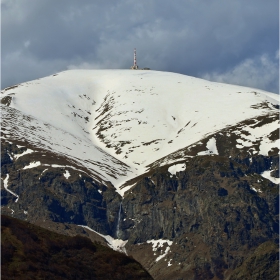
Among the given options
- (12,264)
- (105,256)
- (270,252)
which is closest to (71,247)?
(105,256)

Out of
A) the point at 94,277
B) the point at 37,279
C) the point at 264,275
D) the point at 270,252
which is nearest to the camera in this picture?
the point at 37,279

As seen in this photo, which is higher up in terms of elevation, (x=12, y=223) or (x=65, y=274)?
(x=12, y=223)

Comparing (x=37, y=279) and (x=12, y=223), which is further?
(x=12, y=223)

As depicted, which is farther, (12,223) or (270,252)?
(270,252)

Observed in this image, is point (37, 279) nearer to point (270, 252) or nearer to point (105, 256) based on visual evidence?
point (105, 256)

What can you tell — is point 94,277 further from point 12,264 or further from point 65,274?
point 12,264

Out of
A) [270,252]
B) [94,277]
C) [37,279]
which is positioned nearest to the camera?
[37,279]

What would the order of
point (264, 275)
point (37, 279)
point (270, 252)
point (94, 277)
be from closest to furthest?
point (37, 279) → point (94, 277) → point (264, 275) → point (270, 252)

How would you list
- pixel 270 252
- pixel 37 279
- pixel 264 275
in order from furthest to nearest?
pixel 270 252 → pixel 264 275 → pixel 37 279

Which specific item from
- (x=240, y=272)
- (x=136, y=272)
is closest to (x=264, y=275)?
(x=240, y=272)
